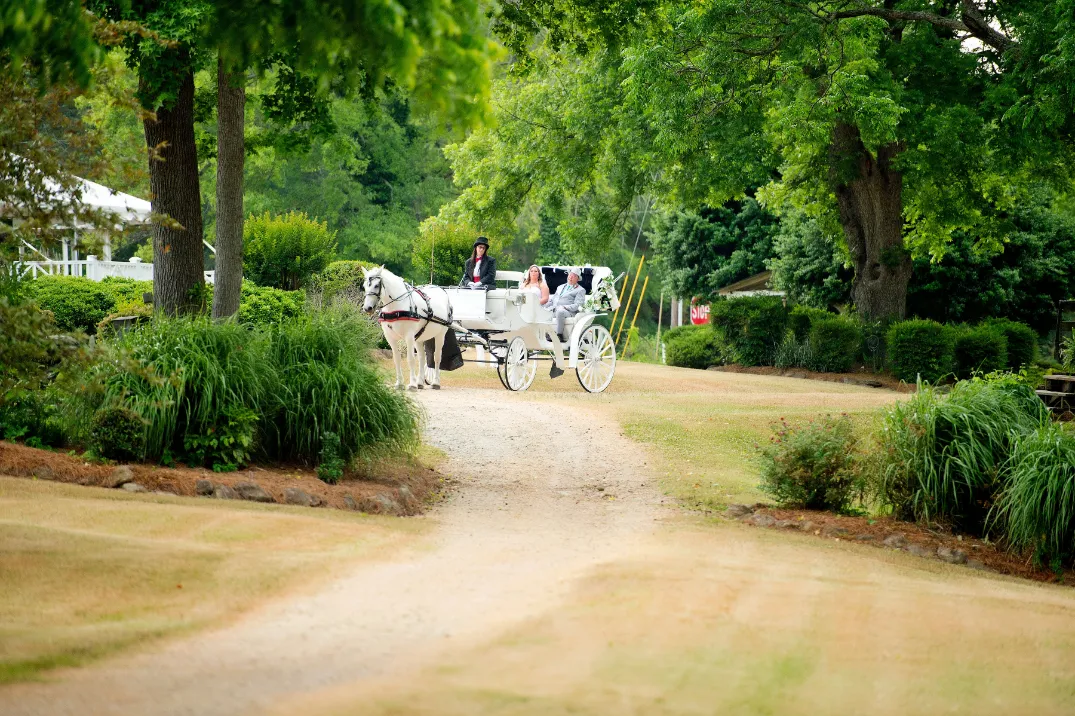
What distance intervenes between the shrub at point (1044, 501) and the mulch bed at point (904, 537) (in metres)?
0.17

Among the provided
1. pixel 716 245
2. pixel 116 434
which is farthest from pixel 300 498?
pixel 716 245

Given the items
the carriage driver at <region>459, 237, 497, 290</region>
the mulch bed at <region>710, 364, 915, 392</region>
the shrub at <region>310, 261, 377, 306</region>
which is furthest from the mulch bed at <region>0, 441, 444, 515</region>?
the mulch bed at <region>710, 364, 915, 392</region>

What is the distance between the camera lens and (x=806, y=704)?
17.2 feet

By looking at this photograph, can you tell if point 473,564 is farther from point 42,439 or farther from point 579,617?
point 42,439

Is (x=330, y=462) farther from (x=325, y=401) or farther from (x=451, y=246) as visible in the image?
(x=451, y=246)

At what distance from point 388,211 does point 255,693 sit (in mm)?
45944

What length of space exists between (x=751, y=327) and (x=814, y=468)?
55.5ft

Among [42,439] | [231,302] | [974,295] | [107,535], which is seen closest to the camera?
[107,535]

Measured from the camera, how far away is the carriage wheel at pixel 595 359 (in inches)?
772

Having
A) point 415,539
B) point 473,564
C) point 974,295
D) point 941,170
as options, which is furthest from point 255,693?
point 974,295

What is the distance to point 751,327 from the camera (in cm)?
2750

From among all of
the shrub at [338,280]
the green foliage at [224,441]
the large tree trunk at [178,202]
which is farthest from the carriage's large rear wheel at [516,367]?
the green foliage at [224,441]

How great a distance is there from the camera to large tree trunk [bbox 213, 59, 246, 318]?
13.1 meters

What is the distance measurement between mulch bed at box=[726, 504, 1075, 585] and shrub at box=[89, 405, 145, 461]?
5.19 meters
